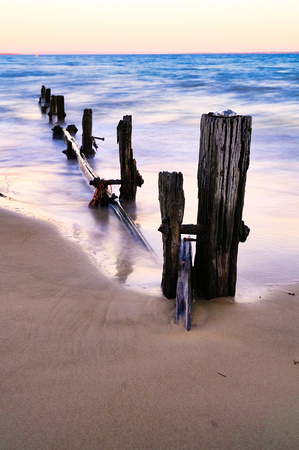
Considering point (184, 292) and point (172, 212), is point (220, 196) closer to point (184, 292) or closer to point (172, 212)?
point (172, 212)

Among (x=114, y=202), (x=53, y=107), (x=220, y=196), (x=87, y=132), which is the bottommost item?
(x=114, y=202)

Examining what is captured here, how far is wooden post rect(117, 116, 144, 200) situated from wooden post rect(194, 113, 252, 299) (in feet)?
11.7

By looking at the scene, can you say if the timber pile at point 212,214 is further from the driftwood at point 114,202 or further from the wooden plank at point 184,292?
the driftwood at point 114,202

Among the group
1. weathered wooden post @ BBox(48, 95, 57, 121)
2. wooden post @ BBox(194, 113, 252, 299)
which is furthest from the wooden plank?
weathered wooden post @ BBox(48, 95, 57, 121)

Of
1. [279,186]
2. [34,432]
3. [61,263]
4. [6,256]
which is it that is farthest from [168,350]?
[279,186]

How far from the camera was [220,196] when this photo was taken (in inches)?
121

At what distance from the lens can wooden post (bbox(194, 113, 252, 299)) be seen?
2.88 metres

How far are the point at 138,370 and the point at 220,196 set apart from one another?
1.32 m

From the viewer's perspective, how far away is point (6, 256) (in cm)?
401

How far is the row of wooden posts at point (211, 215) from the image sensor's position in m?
2.90

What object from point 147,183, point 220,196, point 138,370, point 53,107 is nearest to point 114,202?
point 147,183

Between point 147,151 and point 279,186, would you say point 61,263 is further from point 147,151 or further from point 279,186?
point 147,151

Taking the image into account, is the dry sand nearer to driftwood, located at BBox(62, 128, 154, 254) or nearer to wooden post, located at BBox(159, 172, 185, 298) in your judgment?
wooden post, located at BBox(159, 172, 185, 298)

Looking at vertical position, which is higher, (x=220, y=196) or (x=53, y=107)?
(x=53, y=107)
